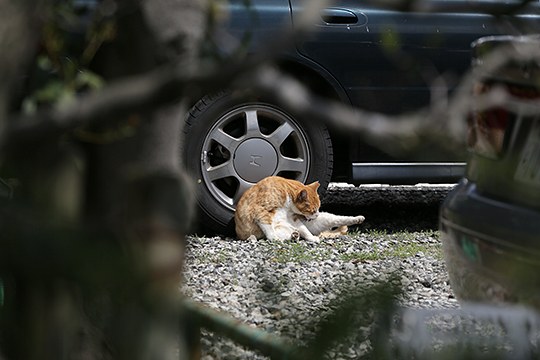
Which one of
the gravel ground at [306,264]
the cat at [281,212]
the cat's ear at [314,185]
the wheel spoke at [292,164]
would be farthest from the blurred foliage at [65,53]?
the wheel spoke at [292,164]

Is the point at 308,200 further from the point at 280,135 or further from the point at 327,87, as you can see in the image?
the point at 327,87

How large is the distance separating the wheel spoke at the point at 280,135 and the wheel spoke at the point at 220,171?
32 cm

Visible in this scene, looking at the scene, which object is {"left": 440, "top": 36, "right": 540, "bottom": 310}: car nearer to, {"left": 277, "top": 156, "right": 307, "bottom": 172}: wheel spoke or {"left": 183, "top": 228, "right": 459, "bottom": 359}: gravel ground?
{"left": 183, "top": 228, "right": 459, "bottom": 359}: gravel ground

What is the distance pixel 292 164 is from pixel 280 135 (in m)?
0.32

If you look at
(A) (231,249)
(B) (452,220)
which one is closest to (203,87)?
(B) (452,220)

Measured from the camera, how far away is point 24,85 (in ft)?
4.59

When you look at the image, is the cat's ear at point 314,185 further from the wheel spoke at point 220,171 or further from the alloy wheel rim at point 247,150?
the wheel spoke at point 220,171

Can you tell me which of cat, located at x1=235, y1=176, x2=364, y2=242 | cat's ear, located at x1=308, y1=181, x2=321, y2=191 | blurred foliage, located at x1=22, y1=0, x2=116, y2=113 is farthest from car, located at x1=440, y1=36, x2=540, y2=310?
cat's ear, located at x1=308, y1=181, x2=321, y2=191

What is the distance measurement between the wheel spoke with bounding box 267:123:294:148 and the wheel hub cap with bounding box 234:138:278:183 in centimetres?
4

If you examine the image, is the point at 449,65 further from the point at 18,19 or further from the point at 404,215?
the point at 18,19

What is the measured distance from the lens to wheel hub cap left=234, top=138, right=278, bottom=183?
6.84 metres

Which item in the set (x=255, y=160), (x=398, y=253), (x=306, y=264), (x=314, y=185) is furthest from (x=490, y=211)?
(x=255, y=160)

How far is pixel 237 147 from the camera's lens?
22.4ft

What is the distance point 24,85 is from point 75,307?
440 mm
